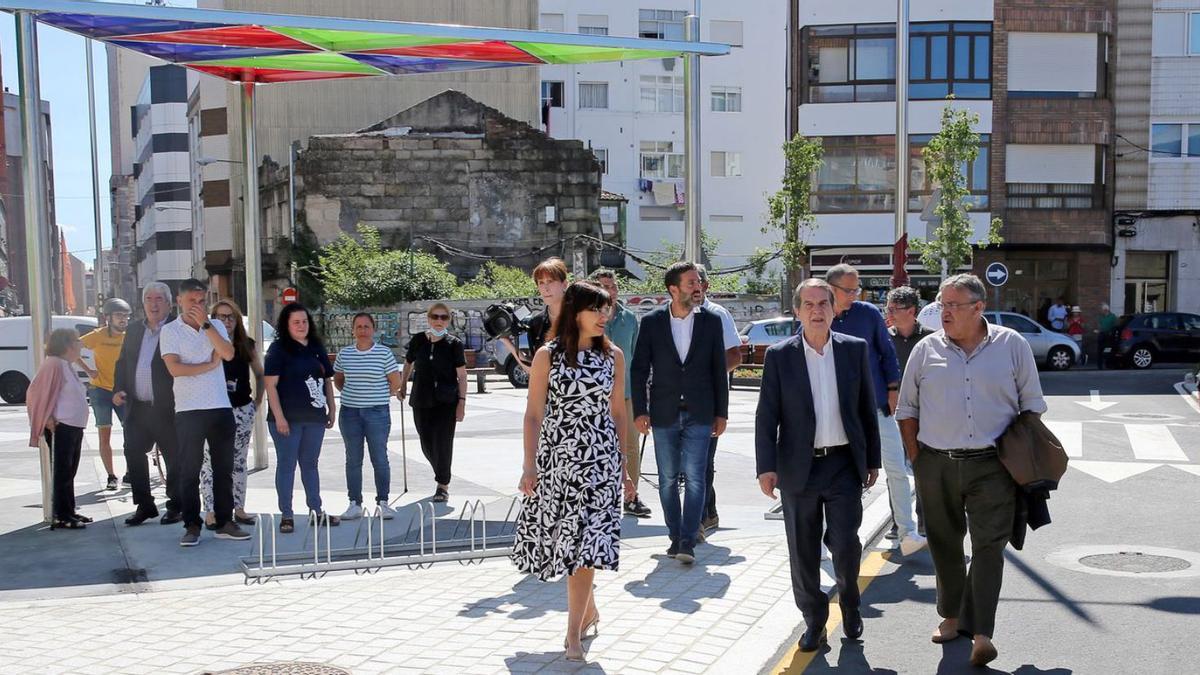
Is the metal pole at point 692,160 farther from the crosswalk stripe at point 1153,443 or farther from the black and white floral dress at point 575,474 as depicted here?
the crosswalk stripe at point 1153,443

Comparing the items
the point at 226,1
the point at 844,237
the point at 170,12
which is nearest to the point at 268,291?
the point at 226,1

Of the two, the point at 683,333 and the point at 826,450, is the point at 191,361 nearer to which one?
the point at 683,333

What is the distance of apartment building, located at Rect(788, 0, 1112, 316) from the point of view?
116ft

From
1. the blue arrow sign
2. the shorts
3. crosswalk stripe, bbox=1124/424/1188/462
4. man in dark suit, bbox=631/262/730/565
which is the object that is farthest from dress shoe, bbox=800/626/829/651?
the blue arrow sign

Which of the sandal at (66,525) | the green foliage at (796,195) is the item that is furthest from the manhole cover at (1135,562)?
the green foliage at (796,195)

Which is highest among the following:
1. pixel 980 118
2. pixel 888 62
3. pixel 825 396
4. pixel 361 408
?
pixel 888 62

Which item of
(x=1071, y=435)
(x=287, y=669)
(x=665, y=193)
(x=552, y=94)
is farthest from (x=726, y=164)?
(x=287, y=669)

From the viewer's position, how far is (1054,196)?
35594 mm

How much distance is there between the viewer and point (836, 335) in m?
6.03

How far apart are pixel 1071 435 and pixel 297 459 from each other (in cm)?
1041

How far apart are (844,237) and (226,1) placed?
1081 inches

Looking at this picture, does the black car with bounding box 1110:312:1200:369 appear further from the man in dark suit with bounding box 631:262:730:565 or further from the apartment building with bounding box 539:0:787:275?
the man in dark suit with bounding box 631:262:730:565

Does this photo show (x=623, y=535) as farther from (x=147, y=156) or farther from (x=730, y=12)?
(x=147, y=156)

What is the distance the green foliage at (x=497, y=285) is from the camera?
32.8 meters
